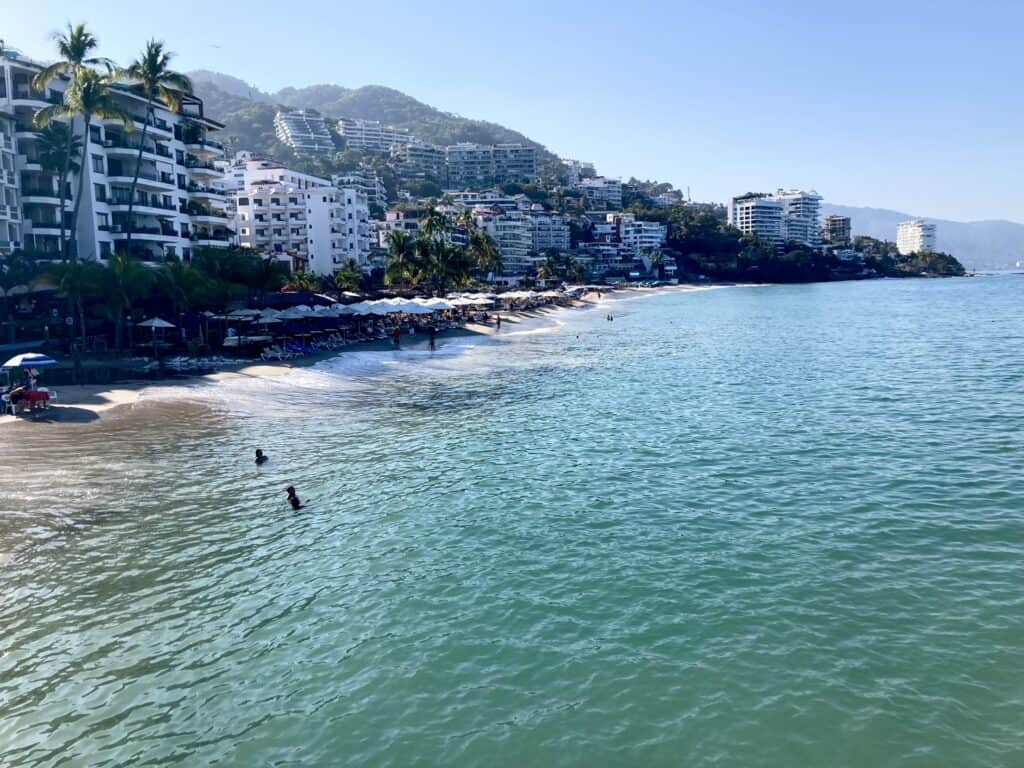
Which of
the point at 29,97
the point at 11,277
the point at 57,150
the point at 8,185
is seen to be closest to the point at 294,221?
the point at 29,97

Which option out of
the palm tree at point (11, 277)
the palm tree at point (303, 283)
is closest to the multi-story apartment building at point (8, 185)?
the palm tree at point (11, 277)

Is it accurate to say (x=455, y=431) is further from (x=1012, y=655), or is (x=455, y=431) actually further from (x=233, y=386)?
(x=1012, y=655)

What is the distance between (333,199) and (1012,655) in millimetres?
111754

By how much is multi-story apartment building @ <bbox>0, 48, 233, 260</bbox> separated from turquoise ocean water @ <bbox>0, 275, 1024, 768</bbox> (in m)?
32.6

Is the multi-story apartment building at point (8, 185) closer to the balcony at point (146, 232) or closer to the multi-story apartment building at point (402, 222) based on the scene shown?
the balcony at point (146, 232)

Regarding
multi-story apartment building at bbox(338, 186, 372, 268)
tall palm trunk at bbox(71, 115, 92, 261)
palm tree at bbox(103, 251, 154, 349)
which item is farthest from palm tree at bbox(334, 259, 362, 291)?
palm tree at bbox(103, 251, 154, 349)

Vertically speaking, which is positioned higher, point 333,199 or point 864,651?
point 333,199

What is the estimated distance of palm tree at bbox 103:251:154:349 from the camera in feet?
155

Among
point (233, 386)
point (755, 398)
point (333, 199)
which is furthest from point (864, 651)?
point (333, 199)

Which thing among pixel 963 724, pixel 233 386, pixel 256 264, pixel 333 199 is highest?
pixel 333 199

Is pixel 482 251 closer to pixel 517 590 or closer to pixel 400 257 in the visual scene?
pixel 400 257

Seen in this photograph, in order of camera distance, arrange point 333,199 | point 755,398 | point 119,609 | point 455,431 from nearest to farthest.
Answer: point 119,609
point 455,431
point 755,398
point 333,199

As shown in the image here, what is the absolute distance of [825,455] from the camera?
2741 cm

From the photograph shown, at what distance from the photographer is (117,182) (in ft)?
213
